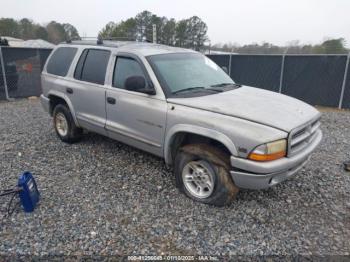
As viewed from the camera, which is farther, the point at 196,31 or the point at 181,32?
the point at 196,31

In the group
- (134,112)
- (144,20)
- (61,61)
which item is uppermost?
(144,20)

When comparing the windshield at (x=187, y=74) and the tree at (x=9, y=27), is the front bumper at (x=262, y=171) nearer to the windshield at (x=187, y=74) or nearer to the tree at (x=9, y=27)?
the windshield at (x=187, y=74)

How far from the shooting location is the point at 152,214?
127 inches

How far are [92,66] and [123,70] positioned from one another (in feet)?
2.56

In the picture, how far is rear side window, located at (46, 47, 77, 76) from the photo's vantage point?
4.99 meters

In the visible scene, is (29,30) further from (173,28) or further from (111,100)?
(111,100)

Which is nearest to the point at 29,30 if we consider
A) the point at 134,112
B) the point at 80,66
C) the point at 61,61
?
the point at 61,61

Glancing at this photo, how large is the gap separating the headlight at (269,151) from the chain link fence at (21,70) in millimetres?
10306

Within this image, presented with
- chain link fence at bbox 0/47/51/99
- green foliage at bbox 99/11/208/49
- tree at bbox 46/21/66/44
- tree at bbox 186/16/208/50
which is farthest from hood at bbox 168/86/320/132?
tree at bbox 46/21/66/44

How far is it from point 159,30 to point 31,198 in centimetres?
3918

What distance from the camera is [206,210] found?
329 centimetres

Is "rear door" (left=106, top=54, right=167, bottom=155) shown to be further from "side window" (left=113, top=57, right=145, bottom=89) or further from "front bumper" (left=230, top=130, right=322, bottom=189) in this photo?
"front bumper" (left=230, top=130, right=322, bottom=189)

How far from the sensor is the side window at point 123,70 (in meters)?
3.93

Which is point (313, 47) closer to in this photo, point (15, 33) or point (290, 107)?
point (290, 107)
